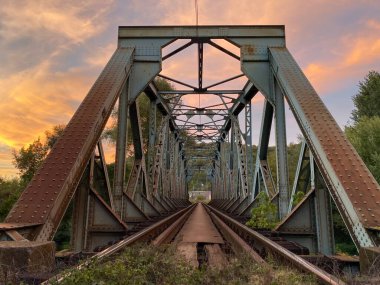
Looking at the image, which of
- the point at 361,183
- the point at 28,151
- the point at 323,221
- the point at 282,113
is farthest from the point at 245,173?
the point at 28,151

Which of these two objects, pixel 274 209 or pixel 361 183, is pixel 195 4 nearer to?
pixel 274 209

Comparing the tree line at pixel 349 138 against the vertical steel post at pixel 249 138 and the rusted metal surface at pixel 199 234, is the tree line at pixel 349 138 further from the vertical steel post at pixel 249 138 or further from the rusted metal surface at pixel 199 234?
the rusted metal surface at pixel 199 234

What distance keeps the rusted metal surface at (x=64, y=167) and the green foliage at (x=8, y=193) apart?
2656cm

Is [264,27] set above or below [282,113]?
above

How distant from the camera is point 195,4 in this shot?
10672mm

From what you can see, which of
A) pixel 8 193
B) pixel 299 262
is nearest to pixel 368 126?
pixel 299 262

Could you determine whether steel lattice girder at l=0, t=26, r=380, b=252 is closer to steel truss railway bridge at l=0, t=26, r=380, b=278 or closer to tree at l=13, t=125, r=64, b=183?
steel truss railway bridge at l=0, t=26, r=380, b=278

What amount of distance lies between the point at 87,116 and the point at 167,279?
4.03 m

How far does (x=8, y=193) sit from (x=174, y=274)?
1421 inches

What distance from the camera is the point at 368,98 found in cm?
3055

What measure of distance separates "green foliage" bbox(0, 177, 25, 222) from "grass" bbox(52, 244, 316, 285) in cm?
2978

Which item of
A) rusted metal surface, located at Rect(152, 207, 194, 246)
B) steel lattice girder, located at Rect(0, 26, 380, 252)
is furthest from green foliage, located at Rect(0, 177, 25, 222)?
steel lattice girder, located at Rect(0, 26, 380, 252)

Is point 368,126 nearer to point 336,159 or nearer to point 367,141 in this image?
point 367,141

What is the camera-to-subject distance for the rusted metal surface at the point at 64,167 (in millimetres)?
4254
